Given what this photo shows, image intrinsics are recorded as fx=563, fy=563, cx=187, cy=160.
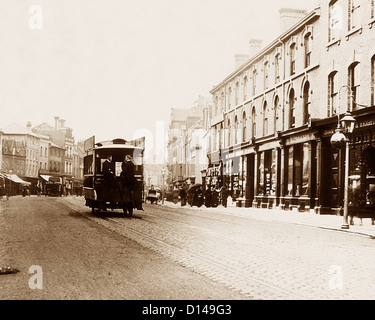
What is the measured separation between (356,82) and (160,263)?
748 inches

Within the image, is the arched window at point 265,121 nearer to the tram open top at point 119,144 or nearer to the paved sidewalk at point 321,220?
the paved sidewalk at point 321,220

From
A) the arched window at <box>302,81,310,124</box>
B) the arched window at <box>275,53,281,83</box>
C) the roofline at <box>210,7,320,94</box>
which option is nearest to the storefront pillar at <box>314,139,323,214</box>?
the arched window at <box>302,81,310,124</box>

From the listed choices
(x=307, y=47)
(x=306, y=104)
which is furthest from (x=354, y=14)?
(x=306, y=104)

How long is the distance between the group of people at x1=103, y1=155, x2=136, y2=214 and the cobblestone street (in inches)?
253

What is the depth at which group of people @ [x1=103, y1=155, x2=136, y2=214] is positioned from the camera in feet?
70.7

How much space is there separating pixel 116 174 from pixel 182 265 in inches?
578

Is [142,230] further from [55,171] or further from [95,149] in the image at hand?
[55,171]

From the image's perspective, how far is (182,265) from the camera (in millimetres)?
8625

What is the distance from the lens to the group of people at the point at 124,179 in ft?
70.7

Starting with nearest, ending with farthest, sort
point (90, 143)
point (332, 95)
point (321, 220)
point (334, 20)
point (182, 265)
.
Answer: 1. point (182, 265)
2. point (321, 220)
3. point (90, 143)
4. point (332, 95)
5. point (334, 20)

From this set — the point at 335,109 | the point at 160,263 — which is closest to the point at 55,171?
the point at 335,109

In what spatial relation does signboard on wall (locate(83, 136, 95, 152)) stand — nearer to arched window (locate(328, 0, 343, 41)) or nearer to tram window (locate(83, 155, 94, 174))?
tram window (locate(83, 155, 94, 174))

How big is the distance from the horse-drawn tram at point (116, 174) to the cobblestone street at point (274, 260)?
259 inches

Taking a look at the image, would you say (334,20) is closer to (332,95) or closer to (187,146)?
(332,95)
